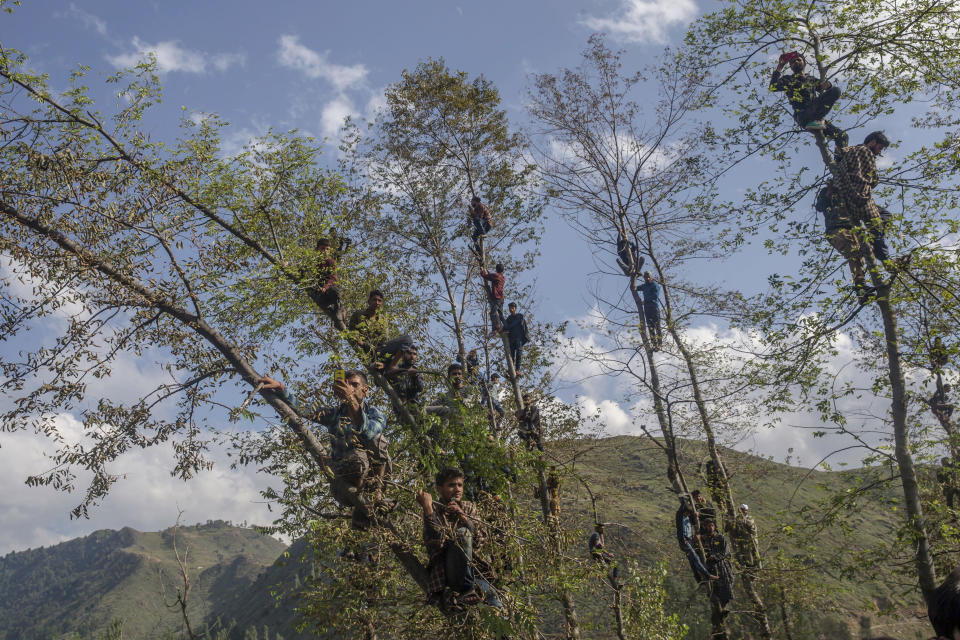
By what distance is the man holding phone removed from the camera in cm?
555

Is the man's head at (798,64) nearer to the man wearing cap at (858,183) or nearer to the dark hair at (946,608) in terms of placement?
the man wearing cap at (858,183)

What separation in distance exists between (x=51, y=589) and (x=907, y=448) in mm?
242543

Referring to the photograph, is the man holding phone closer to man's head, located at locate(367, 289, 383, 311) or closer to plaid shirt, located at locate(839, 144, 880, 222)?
man's head, located at locate(367, 289, 383, 311)

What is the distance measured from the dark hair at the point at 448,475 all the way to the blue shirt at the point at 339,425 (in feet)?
3.38

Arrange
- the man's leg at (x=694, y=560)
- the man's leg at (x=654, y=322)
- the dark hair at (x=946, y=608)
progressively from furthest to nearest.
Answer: the man's leg at (x=654, y=322) < the man's leg at (x=694, y=560) < the dark hair at (x=946, y=608)

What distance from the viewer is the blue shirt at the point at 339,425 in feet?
19.2

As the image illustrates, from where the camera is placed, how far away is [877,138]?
8.82m

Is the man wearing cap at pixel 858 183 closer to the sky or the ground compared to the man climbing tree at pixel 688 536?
closer to the sky

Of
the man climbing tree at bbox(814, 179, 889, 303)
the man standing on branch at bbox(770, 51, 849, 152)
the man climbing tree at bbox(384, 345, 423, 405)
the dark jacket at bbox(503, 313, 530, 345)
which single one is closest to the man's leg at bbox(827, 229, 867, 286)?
the man climbing tree at bbox(814, 179, 889, 303)

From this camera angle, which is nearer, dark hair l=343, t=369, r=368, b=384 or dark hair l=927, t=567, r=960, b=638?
dark hair l=927, t=567, r=960, b=638

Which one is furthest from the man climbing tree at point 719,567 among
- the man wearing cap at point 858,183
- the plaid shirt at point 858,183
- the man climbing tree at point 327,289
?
the man climbing tree at point 327,289

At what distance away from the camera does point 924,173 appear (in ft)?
24.3

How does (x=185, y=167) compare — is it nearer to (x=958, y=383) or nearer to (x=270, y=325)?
(x=270, y=325)

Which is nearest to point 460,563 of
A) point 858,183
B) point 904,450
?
point 904,450
